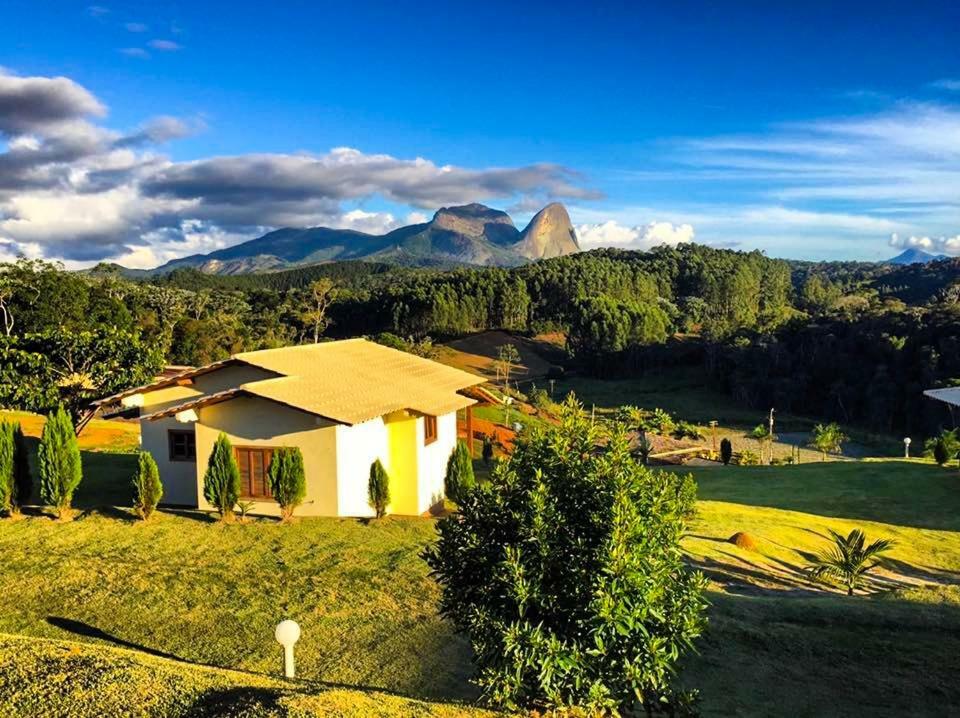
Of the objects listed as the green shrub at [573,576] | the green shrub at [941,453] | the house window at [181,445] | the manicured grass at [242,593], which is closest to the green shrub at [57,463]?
the manicured grass at [242,593]

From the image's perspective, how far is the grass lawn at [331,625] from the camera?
6719mm

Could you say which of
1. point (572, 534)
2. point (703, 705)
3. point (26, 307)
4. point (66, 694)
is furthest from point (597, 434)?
point (26, 307)

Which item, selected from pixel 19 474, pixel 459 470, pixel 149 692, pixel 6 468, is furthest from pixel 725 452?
pixel 149 692

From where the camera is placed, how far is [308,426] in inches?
681

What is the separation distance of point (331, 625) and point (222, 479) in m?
6.89

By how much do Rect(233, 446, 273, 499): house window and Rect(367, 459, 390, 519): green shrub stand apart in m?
2.62

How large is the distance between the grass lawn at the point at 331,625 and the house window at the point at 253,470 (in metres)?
1.20

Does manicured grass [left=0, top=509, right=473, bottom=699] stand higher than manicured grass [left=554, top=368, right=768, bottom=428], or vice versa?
manicured grass [left=0, top=509, right=473, bottom=699]

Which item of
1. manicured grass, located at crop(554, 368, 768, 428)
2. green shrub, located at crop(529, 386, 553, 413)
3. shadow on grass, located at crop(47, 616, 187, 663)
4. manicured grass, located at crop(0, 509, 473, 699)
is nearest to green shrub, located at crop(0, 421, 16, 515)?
manicured grass, located at crop(0, 509, 473, 699)

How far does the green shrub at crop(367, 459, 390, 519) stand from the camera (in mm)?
17547

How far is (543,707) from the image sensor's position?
734 cm

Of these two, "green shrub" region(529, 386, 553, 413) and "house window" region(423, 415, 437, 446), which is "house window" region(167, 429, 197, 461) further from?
"green shrub" region(529, 386, 553, 413)

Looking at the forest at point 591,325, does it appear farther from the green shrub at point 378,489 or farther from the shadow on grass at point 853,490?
the shadow on grass at point 853,490

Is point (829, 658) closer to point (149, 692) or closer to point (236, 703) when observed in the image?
point (236, 703)
